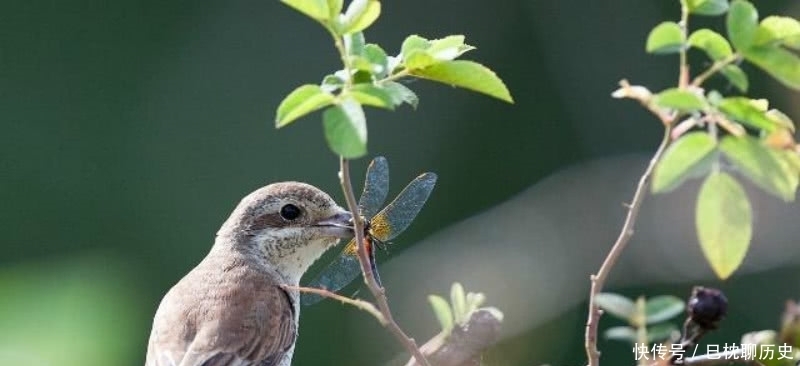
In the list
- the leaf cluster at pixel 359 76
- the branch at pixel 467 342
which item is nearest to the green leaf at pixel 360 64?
the leaf cluster at pixel 359 76

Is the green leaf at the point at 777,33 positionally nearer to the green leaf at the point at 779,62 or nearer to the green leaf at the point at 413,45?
the green leaf at the point at 779,62

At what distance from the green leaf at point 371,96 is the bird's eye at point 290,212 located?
2.56 m

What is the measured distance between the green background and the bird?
4011mm

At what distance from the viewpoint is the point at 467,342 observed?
2846mm

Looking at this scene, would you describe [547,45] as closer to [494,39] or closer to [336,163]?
[494,39]

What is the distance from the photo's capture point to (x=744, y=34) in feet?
7.68

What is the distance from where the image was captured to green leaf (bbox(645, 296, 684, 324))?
7.73 ft

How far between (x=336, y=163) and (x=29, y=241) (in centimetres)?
196

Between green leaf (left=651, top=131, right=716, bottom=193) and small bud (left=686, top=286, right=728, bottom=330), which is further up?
green leaf (left=651, top=131, right=716, bottom=193)

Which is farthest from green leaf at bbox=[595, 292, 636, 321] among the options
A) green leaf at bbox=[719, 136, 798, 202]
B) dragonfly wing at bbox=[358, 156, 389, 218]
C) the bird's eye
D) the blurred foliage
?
the bird's eye

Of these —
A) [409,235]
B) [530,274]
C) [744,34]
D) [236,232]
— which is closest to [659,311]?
[744,34]

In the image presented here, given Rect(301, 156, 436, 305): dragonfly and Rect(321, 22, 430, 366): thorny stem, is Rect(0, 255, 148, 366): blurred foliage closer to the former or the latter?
Rect(321, 22, 430, 366): thorny stem

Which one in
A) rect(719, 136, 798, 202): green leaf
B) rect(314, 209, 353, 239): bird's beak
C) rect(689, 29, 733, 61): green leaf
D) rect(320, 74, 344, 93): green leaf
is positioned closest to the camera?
rect(719, 136, 798, 202): green leaf

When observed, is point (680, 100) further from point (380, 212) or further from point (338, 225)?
point (338, 225)
